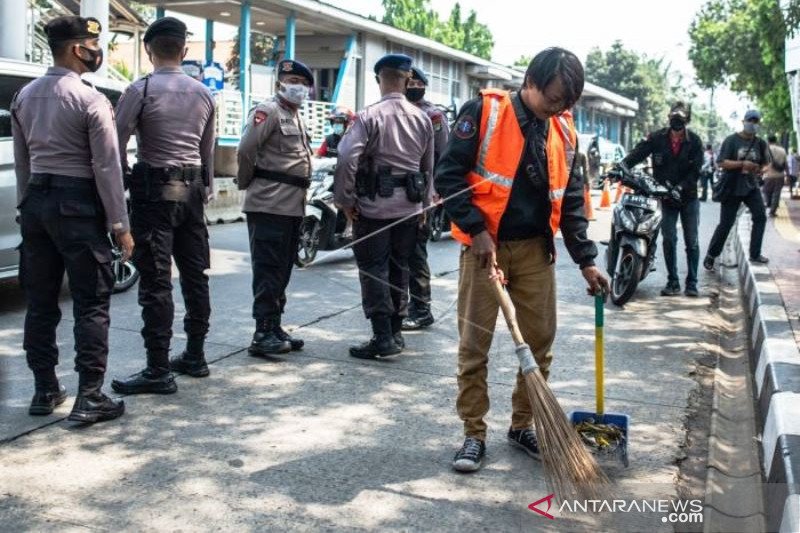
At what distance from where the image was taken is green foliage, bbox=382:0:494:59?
67375 millimetres

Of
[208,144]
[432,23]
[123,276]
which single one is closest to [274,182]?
[208,144]

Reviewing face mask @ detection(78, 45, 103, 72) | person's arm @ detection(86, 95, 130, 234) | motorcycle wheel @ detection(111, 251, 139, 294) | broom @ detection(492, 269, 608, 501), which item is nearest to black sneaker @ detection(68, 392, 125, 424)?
person's arm @ detection(86, 95, 130, 234)

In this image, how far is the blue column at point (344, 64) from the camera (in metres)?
23.4

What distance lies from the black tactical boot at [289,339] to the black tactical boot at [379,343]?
39 cm

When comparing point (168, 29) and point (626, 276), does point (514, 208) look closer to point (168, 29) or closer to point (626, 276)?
point (168, 29)

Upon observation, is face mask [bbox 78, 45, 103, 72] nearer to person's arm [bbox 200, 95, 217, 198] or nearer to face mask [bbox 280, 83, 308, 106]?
person's arm [bbox 200, 95, 217, 198]

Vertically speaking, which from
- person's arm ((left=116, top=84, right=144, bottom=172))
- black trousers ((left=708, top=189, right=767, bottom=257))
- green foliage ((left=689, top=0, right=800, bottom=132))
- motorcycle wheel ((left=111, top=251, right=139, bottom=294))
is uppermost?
green foliage ((left=689, top=0, right=800, bottom=132))

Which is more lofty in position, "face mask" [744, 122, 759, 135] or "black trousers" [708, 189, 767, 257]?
"face mask" [744, 122, 759, 135]

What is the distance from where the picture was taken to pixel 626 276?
827 centimetres

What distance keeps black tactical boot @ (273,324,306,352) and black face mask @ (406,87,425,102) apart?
88.8 inches

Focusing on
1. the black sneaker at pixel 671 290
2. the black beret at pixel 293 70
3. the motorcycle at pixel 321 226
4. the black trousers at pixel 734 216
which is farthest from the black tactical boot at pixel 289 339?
the black trousers at pixel 734 216

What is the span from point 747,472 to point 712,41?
3871 cm

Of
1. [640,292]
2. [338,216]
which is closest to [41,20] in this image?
[338,216]

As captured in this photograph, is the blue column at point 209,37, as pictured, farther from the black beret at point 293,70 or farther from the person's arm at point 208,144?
the person's arm at point 208,144
